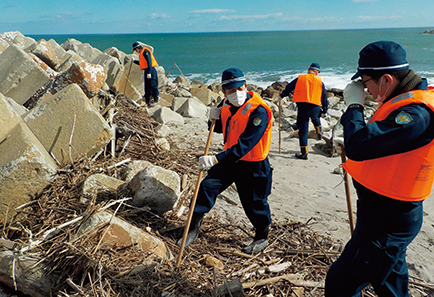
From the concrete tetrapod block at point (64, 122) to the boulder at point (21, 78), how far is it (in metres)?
3.01

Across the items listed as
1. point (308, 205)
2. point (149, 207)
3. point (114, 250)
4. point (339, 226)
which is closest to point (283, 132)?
point (308, 205)

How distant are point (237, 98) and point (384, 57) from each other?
1608 millimetres

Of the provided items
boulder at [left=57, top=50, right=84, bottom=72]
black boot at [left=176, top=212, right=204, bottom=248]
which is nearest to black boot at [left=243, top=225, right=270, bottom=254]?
black boot at [left=176, top=212, right=204, bottom=248]

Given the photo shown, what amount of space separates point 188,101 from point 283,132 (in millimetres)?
3001

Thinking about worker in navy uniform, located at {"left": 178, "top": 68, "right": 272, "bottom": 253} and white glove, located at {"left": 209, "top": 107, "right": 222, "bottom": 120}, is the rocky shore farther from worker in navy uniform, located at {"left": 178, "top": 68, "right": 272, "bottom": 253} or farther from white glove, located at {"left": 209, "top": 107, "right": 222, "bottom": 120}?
white glove, located at {"left": 209, "top": 107, "right": 222, "bottom": 120}

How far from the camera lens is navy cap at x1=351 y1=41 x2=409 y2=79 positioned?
1991mm

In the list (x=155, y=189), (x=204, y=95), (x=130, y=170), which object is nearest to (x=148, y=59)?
(x=204, y=95)

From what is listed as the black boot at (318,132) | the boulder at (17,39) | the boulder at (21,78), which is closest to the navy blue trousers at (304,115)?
the black boot at (318,132)

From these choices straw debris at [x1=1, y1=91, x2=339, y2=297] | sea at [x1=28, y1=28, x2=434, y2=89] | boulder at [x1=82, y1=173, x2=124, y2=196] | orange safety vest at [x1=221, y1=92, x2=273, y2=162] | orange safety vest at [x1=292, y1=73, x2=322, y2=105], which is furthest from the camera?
sea at [x1=28, y1=28, x2=434, y2=89]

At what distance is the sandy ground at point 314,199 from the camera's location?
157 inches

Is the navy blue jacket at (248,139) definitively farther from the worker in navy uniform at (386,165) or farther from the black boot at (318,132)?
the black boot at (318,132)

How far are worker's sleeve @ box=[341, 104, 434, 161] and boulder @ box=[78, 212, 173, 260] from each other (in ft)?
7.43

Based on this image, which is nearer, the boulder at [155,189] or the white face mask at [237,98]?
the white face mask at [237,98]

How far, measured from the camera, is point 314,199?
17.6ft
